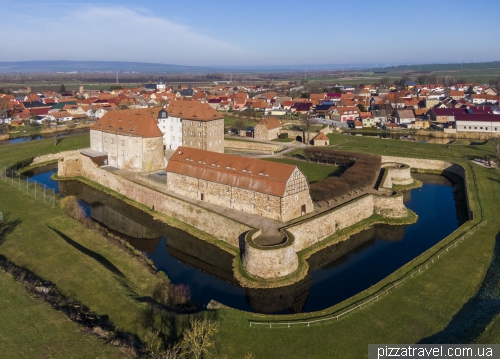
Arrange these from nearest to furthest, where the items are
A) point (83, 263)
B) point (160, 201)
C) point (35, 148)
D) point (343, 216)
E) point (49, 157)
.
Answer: point (83, 263), point (343, 216), point (160, 201), point (49, 157), point (35, 148)

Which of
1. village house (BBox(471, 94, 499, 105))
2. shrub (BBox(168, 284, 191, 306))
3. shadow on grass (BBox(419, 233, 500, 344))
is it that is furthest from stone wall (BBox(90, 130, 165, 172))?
village house (BBox(471, 94, 499, 105))

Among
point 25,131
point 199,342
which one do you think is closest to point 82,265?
point 199,342

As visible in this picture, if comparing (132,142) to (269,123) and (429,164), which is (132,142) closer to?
(269,123)

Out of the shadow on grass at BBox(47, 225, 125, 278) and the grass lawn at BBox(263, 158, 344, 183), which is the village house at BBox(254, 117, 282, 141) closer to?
the grass lawn at BBox(263, 158, 344, 183)

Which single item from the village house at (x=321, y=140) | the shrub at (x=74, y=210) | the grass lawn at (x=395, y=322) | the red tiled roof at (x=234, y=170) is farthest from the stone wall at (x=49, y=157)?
the grass lawn at (x=395, y=322)

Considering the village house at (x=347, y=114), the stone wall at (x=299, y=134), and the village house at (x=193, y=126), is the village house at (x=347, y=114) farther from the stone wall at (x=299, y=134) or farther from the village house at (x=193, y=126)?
the village house at (x=193, y=126)

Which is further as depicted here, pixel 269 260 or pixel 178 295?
pixel 269 260
